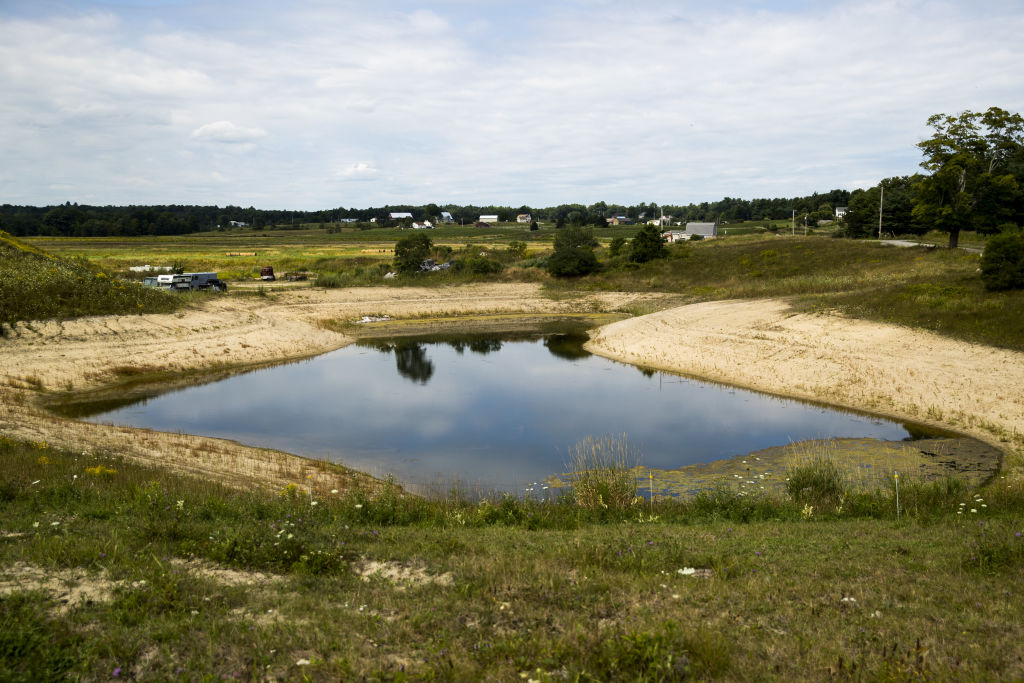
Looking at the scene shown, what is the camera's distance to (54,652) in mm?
5660

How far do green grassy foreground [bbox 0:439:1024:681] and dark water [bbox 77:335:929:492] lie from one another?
A: 7.94 m

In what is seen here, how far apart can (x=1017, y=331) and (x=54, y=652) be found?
30751 mm

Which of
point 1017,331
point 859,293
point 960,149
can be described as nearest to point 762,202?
point 960,149

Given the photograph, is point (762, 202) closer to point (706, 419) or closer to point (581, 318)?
point (581, 318)

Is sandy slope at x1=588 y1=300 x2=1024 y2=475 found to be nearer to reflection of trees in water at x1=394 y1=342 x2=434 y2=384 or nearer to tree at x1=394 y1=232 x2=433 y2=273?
reflection of trees in water at x1=394 y1=342 x2=434 y2=384

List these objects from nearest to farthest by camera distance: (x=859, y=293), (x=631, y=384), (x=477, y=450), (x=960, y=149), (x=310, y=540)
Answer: (x=310, y=540)
(x=477, y=450)
(x=631, y=384)
(x=859, y=293)
(x=960, y=149)

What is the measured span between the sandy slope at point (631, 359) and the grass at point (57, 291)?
0.93 m

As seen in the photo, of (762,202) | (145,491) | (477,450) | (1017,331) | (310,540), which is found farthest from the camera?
(762,202)

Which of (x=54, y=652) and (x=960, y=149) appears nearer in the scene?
(x=54, y=652)

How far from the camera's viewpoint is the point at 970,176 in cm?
4988

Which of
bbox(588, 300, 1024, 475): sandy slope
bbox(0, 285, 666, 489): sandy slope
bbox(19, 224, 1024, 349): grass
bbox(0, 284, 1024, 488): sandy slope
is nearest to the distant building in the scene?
bbox(19, 224, 1024, 349): grass

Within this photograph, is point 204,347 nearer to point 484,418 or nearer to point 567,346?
point 484,418

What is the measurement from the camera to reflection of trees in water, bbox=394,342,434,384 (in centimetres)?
3340

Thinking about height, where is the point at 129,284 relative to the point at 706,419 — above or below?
above
